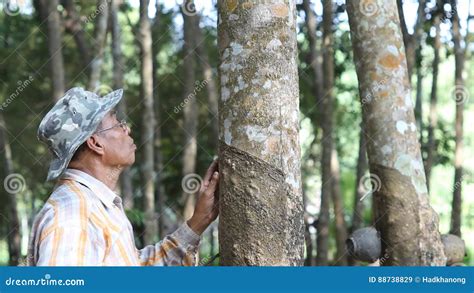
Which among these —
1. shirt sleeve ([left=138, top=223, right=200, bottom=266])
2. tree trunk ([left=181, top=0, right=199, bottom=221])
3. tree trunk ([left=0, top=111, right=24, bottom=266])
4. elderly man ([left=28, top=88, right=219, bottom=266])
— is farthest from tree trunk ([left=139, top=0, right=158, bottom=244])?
elderly man ([left=28, top=88, right=219, bottom=266])

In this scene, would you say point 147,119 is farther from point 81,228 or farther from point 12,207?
point 81,228

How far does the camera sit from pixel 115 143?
9.00 ft

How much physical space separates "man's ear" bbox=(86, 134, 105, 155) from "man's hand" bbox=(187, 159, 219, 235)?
18.5 inches

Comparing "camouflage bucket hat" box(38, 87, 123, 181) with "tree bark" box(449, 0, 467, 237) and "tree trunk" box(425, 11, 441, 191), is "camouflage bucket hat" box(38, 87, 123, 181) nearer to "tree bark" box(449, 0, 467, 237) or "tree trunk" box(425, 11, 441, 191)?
"tree bark" box(449, 0, 467, 237)

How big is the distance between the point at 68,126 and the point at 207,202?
0.68 metres

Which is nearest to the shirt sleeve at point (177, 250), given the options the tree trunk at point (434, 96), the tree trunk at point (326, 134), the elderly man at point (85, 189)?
the elderly man at point (85, 189)

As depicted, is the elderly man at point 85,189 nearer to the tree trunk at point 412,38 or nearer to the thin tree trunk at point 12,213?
the tree trunk at point 412,38

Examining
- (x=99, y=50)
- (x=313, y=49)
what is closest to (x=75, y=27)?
(x=99, y=50)

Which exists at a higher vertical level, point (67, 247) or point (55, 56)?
point (55, 56)

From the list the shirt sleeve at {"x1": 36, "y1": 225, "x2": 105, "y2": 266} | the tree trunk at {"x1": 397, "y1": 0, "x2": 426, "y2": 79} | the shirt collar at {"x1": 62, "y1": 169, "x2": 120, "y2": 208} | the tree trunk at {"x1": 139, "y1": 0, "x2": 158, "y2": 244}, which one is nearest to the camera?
the shirt sleeve at {"x1": 36, "y1": 225, "x2": 105, "y2": 266}

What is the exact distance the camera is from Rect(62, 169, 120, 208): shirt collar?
2562 mm

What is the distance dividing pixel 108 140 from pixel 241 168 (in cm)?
47

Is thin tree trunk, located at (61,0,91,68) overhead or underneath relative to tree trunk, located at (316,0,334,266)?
overhead

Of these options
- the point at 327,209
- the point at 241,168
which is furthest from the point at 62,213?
the point at 327,209
